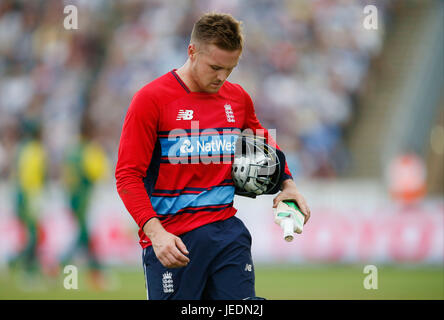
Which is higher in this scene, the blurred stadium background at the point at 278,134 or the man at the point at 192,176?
the blurred stadium background at the point at 278,134

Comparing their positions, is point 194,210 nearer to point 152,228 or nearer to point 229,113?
point 152,228

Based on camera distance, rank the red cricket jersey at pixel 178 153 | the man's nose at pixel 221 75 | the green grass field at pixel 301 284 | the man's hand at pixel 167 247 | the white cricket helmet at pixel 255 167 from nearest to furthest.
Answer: the man's hand at pixel 167 247 → the red cricket jersey at pixel 178 153 → the man's nose at pixel 221 75 → the white cricket helmet at pixel 255 167 → the green grass field at pixel 301 284

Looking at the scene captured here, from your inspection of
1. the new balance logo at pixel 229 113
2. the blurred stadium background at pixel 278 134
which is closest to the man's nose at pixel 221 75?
the new balance logo at pixel 229 113

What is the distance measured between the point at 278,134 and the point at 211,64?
11.0 meters

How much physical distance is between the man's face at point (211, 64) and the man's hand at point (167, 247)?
3.04 feet

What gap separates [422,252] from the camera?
12.2 meters

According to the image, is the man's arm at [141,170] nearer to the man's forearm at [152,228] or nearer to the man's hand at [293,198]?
the man's forearm at [152,228]

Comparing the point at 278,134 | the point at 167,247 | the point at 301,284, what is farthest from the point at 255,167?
the point at 278,134

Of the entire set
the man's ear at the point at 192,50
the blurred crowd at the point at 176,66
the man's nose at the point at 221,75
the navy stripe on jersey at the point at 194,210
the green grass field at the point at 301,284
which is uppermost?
the blurred crowd at the point at 176,66

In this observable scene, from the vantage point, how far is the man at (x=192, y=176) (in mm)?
3848

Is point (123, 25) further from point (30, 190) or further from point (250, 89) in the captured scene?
point (30, 190)

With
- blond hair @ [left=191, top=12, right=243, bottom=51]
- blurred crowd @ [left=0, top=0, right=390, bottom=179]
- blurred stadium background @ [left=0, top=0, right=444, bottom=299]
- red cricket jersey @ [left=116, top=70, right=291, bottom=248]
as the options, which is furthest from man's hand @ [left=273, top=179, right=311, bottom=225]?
blurred crowd @ [left=0, top=0, right=390, bottom=179]

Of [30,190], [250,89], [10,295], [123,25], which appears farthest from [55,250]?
[123,25]
